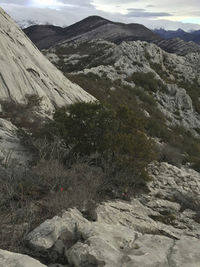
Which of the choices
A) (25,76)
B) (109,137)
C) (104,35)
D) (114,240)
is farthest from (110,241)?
(104,35)

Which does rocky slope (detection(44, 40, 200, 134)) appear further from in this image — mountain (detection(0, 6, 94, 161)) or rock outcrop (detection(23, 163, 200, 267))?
rock outcrop (detection(23, 163, 200, 267))

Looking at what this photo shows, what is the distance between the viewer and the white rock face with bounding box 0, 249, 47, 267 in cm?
497

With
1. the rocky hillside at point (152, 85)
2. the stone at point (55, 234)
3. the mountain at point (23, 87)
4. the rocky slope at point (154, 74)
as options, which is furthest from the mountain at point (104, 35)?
the stone at point (55, 234)

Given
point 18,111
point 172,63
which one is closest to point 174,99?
point 172,63

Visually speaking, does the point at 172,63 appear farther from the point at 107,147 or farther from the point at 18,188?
the point at 18,188

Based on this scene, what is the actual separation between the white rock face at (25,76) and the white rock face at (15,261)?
12.1 m

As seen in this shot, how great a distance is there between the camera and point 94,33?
508ft

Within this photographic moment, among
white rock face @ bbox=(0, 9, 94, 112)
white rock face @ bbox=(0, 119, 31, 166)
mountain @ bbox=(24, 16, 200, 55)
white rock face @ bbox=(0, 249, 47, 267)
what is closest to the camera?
white rock face @ bbox=(0, 249, 47, 267)

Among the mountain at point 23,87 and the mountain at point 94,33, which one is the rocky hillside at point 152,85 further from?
the mountain at point 94,33

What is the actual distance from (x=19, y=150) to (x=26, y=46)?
12.2 meters

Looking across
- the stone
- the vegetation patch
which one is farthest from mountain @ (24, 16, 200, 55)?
the stone

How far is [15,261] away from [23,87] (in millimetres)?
13679

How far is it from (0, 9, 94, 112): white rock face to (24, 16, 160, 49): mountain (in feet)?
405

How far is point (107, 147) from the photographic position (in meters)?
11.3
